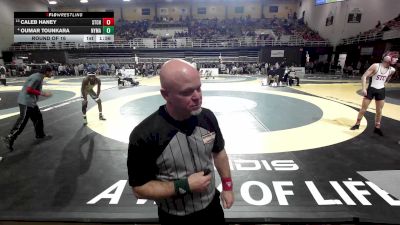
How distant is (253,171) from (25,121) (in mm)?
5177

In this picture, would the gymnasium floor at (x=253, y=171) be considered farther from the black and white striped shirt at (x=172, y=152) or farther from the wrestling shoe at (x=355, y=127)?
the black and white striped shirt at (x=172, y=152)

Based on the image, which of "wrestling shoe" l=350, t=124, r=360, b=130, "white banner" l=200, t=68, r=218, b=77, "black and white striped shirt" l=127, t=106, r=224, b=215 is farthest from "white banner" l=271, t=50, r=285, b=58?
"black and white striped shirt" l=127, t=106, r=224, b=215

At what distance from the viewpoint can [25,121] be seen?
228 inches

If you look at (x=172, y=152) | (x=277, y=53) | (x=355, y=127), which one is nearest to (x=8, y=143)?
(x=172, y=152)

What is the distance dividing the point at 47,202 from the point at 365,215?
405 cm

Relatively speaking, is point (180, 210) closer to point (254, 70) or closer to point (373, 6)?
point (254, 70)

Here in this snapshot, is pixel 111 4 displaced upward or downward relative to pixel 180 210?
upward

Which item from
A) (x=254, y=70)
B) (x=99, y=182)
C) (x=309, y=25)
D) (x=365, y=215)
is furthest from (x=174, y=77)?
(x=309, y=25)

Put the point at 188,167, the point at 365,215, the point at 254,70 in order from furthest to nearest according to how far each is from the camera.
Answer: the point at 254,70
the point at 365,215
the point at 188,167

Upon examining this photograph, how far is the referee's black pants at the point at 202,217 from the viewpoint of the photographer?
5.54 feet

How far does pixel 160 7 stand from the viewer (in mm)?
41625
